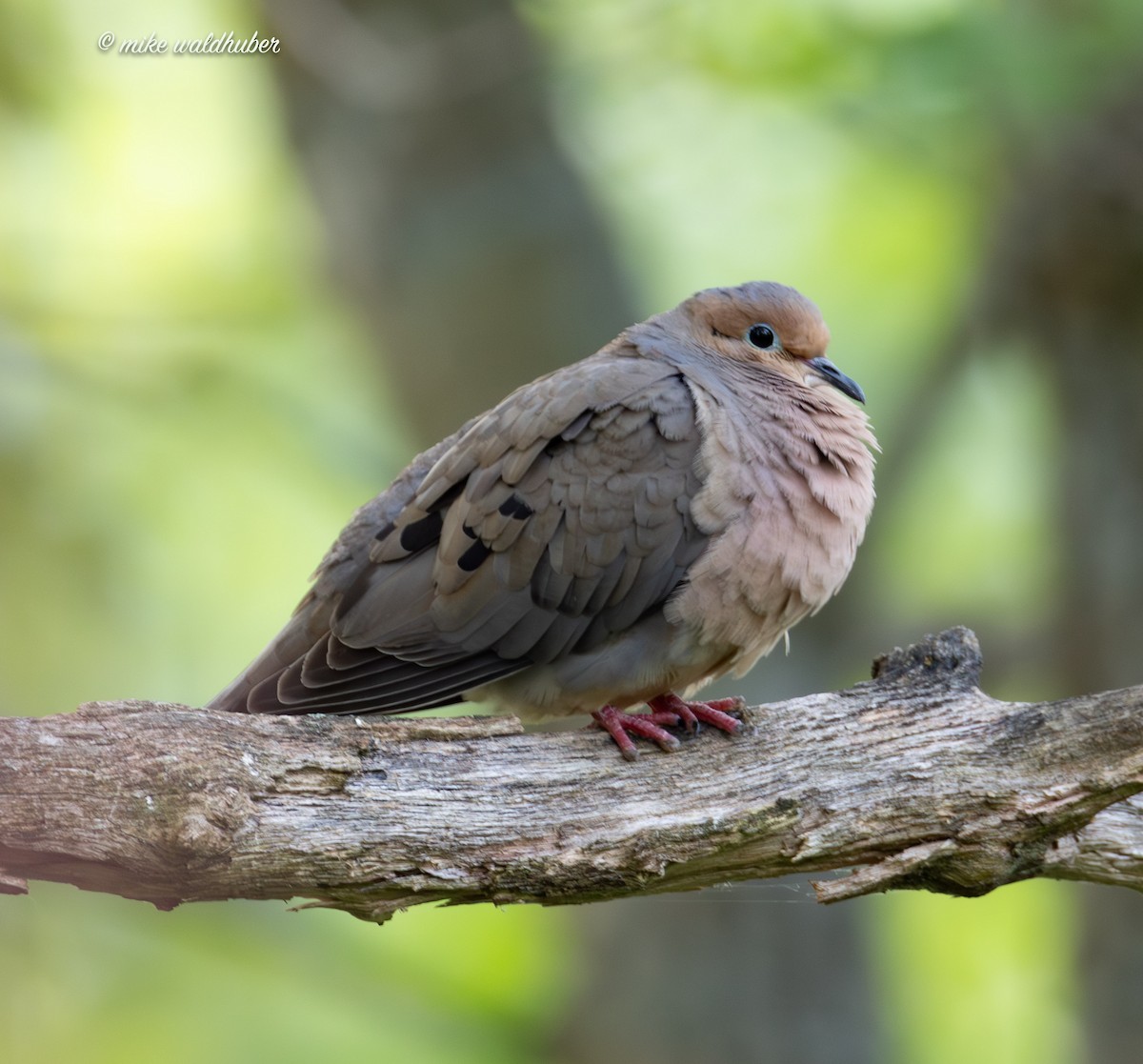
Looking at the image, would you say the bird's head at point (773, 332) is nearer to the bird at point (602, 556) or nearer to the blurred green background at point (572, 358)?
the bird at point (602, 556)

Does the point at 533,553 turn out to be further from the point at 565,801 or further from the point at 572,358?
the point at 572,358

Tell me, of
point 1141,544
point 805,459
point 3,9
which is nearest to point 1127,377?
point 1141,544

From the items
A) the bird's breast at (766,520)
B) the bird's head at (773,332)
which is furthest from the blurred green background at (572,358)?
the bird's breast at (766,520)

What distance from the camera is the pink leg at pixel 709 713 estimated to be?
3.39m

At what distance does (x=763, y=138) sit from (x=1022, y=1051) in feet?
17.5

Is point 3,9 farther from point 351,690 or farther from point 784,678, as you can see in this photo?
point 784,678

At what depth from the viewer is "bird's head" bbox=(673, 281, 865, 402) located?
13.9ft

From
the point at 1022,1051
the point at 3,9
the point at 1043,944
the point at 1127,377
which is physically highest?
the point at 3,9

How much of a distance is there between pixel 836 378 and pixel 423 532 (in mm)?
1431

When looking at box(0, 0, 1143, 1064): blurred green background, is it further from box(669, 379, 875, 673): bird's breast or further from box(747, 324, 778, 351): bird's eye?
box(669, 379, 875, 673): bird's breast

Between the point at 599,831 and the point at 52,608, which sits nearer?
the point at 599,831

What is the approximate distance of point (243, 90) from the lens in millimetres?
7578

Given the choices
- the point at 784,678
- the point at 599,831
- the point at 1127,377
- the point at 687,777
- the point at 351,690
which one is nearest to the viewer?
the point at 599,831

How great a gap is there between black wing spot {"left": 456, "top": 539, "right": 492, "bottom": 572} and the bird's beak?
4.22 feet
